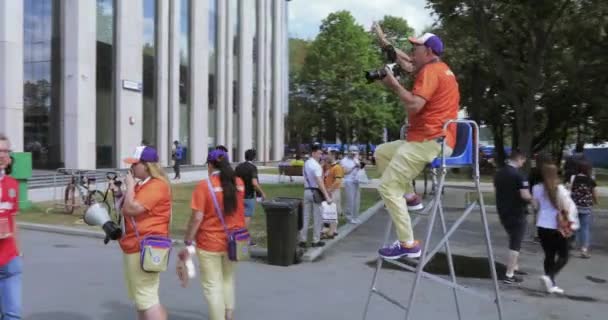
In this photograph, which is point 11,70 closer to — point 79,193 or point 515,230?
point 79,193

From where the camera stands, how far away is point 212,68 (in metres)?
35.6

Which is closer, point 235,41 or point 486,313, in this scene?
point 486,313

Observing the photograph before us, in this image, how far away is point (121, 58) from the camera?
25234 millimetres

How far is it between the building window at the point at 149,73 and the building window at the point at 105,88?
3.12 m

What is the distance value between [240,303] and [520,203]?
4214 millimetres

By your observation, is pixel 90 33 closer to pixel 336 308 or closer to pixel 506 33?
pixel 506 33

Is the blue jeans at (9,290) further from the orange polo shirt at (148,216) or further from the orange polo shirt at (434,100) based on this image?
the orange polo shirt at (434,100)

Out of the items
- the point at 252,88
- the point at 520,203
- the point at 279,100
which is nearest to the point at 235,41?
the point at 252,88

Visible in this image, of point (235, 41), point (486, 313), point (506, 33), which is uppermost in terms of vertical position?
point (235, 41)

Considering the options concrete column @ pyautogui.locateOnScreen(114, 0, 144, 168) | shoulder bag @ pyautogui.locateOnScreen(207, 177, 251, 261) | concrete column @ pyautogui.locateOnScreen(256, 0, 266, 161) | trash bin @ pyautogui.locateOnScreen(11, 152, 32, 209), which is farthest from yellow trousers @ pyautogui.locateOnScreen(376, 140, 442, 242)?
concrete column @ pyautogui.locateOnScreen(256, 0, 266, 161)

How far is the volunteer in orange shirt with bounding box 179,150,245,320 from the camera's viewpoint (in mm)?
5070

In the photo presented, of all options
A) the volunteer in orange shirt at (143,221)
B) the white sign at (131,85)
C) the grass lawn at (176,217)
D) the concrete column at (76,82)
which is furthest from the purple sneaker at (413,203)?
the white sign at (131,85)

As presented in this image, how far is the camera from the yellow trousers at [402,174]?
4.24m

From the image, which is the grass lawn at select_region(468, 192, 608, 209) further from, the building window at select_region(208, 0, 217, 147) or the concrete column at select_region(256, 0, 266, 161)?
the concrete column at select_region(256, 0, 266, 161)
